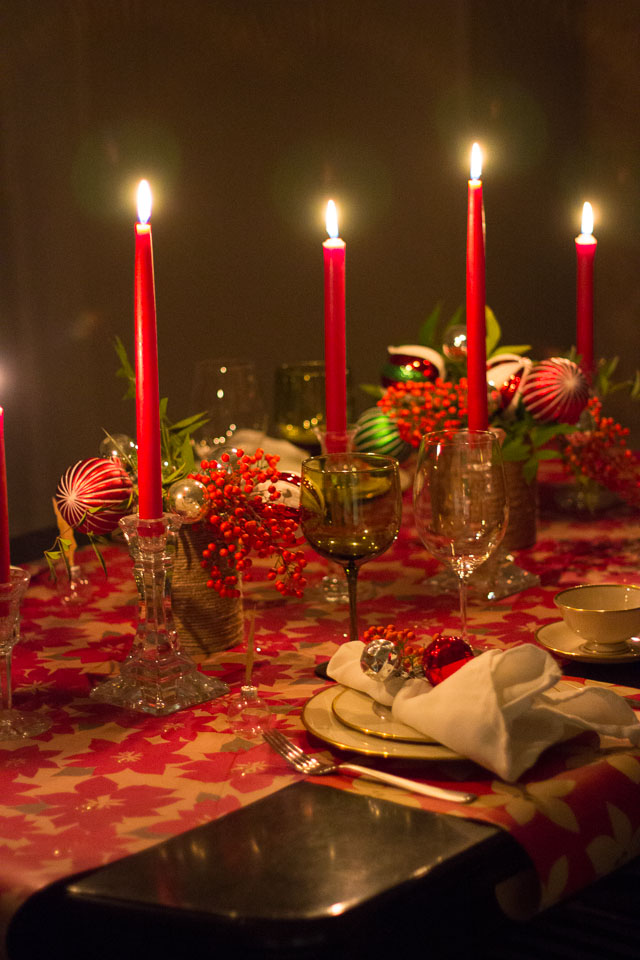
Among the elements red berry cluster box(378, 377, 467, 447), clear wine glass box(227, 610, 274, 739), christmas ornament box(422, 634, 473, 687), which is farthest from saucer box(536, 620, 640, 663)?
red berry cluster box(378, 377, 467, 447)

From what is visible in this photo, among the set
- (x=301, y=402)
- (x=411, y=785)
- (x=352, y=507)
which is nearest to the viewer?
(x=411, y=785)

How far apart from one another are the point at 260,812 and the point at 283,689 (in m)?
0.23

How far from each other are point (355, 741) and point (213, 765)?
4.0 inches

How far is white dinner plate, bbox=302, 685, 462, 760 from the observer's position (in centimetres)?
70

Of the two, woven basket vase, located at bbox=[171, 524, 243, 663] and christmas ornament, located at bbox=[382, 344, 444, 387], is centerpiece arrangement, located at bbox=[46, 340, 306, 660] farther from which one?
christmas ornament, located at bbox=[382, 344, 444, 387]

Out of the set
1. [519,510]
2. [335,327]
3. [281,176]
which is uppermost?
[281,176]

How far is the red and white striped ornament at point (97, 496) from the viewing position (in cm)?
101

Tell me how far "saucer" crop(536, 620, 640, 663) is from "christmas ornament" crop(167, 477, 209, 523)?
0.32 meters

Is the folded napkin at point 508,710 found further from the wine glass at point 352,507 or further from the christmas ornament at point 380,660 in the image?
the wine glass at point 352,507

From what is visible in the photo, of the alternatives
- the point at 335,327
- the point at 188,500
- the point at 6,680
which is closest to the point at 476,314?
the point at 335,327

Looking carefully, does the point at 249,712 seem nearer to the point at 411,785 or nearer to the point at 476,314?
the point at 411,785

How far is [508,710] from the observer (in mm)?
694

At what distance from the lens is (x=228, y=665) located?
3.18 ft

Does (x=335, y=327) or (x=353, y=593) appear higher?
(x=335, y=327)
